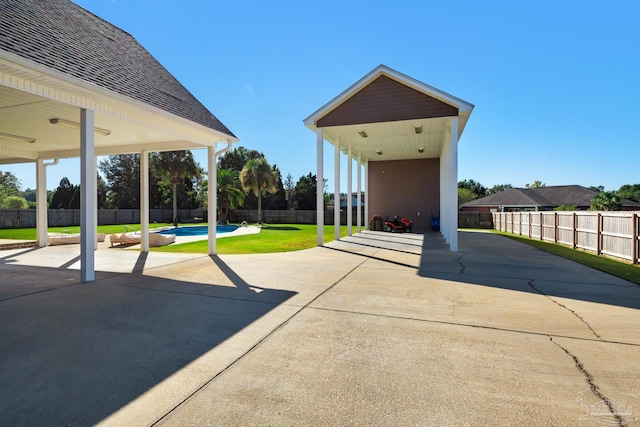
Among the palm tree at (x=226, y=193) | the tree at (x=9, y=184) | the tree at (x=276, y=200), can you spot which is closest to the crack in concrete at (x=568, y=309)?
the palm tree at (x=226, y=193)

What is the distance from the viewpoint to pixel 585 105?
24.4m

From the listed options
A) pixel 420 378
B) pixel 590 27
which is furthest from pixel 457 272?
pixel 590 27

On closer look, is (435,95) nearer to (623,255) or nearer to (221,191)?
(623,255)

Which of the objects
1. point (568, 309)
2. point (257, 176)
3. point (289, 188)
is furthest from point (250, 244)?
point (289, 188)

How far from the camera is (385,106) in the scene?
37.2ft

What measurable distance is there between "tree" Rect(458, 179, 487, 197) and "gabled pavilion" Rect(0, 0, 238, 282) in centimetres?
6284

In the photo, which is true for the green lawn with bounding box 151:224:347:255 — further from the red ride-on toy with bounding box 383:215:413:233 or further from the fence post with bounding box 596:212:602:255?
the fence post with bounding box 596:212:602:255

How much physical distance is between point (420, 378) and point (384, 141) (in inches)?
532

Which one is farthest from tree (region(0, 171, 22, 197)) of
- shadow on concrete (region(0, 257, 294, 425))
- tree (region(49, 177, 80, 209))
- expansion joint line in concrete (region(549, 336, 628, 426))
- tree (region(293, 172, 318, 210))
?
expansion joint line in concrete (region(549, 336, 628, 426))

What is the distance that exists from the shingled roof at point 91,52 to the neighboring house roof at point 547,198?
3643 centimetres

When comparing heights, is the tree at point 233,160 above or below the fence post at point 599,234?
above

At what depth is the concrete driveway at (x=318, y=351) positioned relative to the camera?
2.12m

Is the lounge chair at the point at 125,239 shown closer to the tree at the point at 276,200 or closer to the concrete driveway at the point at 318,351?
the concrete driveway at the point at 318,351

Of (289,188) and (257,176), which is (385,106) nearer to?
(257,176)
